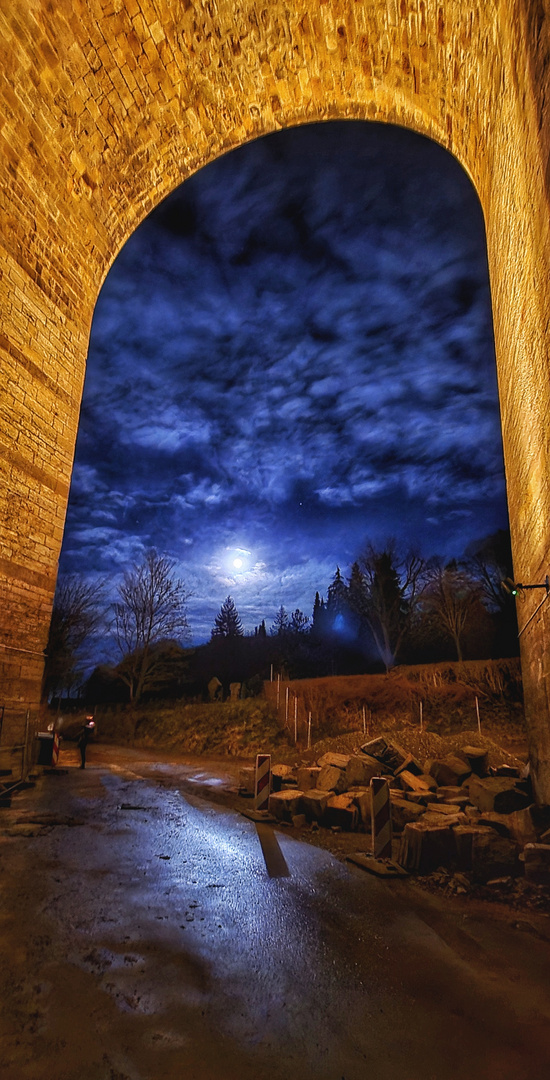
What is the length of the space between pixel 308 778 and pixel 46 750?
25.3 feet

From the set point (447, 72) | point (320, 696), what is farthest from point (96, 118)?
point (320, 696)

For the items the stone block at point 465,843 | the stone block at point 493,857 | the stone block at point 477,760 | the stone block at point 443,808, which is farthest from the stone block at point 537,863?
the stone block at point 477,760

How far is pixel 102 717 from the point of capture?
28219 mm

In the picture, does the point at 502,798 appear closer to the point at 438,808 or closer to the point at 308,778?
the point at 438,808

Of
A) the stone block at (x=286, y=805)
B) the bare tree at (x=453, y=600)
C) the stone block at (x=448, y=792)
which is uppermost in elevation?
the bare tree at (x=453, y=600)

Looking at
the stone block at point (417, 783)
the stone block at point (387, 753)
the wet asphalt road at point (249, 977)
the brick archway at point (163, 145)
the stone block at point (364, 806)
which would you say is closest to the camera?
the wet asphalt road at point (249, 977)

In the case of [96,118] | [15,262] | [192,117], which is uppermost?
[192,117]

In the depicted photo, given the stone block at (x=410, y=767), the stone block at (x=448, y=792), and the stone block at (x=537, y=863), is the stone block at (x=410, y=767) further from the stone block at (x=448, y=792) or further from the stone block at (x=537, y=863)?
the stone block at (x=537, y=863)

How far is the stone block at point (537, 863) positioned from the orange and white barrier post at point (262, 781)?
4090 millimetres

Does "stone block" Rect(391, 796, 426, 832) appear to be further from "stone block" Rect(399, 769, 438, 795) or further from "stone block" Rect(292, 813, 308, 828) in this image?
"stone block" Rect(292, 813, 308, 828)

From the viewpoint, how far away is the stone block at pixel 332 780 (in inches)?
306

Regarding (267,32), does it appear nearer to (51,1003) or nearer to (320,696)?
(51,1003)

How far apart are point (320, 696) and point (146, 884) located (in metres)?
19.0

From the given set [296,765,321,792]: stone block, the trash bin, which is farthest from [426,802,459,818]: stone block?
the trash bin
